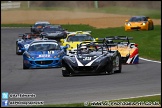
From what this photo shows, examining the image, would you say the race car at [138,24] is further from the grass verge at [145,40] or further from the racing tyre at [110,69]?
the racing tyre at [110,69]

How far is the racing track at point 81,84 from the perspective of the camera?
16.8 meters

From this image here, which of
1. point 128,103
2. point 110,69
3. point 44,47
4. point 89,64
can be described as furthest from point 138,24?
point 128,103

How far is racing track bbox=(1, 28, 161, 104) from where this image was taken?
55.3 ft

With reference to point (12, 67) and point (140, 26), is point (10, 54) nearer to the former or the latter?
point (12, 67)

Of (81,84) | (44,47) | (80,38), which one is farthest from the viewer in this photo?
(80,38)

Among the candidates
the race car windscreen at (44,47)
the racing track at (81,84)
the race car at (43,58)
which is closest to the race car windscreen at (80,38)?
the race car windscreen at (44,47)

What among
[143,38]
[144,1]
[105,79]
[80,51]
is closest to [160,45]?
[143,38]

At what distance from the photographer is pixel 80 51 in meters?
25.3

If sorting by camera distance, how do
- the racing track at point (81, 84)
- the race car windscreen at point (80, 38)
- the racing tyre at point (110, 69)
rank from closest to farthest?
the racing track at point (81, 84)
the racing tyre at point (110, 69)
the race car windscreen at point (80, 38)

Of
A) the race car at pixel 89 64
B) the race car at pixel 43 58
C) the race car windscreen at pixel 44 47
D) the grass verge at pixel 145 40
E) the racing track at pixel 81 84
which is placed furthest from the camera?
the grass verge at pixel 145 40

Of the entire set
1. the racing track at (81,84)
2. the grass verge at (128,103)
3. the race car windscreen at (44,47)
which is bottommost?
the racing track at (81,84)

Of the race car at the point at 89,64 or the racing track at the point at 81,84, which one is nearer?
the racing track at the point at 81,84

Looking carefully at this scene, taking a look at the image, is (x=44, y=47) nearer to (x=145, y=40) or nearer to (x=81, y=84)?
(x=81, y=84)

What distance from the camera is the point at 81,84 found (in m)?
20.2
